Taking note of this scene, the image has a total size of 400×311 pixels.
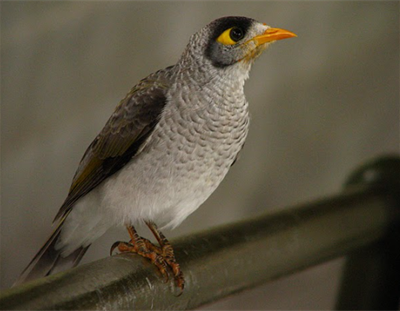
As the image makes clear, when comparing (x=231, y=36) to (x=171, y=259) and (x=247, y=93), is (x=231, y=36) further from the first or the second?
(x=247, y=93)

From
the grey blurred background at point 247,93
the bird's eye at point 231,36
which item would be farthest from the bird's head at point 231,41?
the grey blurred background at point 247,93

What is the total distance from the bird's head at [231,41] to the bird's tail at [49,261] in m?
0.29

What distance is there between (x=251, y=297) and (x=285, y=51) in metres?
0.60

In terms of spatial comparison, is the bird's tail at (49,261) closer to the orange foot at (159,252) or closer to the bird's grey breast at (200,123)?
the orange foot at (159,252)

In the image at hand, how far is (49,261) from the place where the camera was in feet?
2.85

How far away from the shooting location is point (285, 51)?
138 centimetres

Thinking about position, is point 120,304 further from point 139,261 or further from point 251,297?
point 251,297

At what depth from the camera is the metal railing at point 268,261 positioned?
650mm

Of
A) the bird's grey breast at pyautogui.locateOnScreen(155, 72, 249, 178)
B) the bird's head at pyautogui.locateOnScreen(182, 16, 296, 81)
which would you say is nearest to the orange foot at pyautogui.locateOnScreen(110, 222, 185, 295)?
the bird's grey breast at pyautogui.locateOnScreen(155, 72, 249, 178)

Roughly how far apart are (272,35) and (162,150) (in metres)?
0.21


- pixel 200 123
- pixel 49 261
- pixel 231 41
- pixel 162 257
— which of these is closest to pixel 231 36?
pixel 231 41

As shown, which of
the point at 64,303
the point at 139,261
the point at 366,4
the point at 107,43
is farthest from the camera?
the point at 366,4

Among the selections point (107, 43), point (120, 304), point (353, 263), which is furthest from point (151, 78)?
point (353, 263)

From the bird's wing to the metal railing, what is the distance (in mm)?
117
